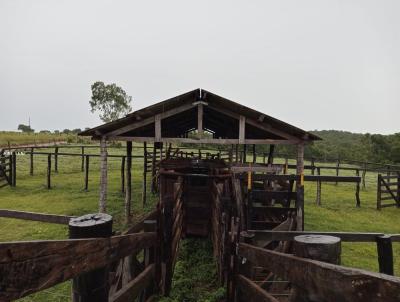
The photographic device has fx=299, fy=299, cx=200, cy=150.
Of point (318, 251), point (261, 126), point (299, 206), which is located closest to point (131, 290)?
point (318, 251)

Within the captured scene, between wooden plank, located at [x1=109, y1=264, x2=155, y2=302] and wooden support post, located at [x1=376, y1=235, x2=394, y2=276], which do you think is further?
wooden support post, located at [x1=376, y1=235, x2=394, y2=276]

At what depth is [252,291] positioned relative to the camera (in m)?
3.19

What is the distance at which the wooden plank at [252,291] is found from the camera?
2777 millimetres

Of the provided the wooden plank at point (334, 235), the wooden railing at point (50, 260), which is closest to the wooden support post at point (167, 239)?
the wooden plank at point (334, 235)

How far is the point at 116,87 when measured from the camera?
66.2m

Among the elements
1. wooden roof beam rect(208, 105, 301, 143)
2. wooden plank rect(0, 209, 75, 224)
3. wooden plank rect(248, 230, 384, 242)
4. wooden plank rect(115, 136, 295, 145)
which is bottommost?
wooden plank rect(248, 230, 384, 242)

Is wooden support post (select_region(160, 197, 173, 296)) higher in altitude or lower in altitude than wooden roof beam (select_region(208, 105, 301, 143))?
lower

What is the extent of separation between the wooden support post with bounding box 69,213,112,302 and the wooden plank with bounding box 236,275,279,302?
4.84 ft

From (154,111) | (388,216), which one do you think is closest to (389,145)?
(388,216)

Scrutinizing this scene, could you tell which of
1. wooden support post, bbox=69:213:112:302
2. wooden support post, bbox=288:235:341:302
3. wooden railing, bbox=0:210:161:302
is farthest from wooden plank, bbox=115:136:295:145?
wooden support post, bbox=288:235:341:302

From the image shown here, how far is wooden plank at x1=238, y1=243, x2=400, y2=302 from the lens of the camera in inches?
49.9

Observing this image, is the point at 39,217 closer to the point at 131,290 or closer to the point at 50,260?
the point at 131,290

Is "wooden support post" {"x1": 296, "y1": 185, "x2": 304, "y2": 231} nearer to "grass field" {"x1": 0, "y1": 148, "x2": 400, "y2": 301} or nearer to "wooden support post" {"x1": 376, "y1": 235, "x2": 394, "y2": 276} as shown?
"grass field" {"x1": 0, "y1": 148, "x2": 400, "y2": 301}

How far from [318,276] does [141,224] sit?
307cm
